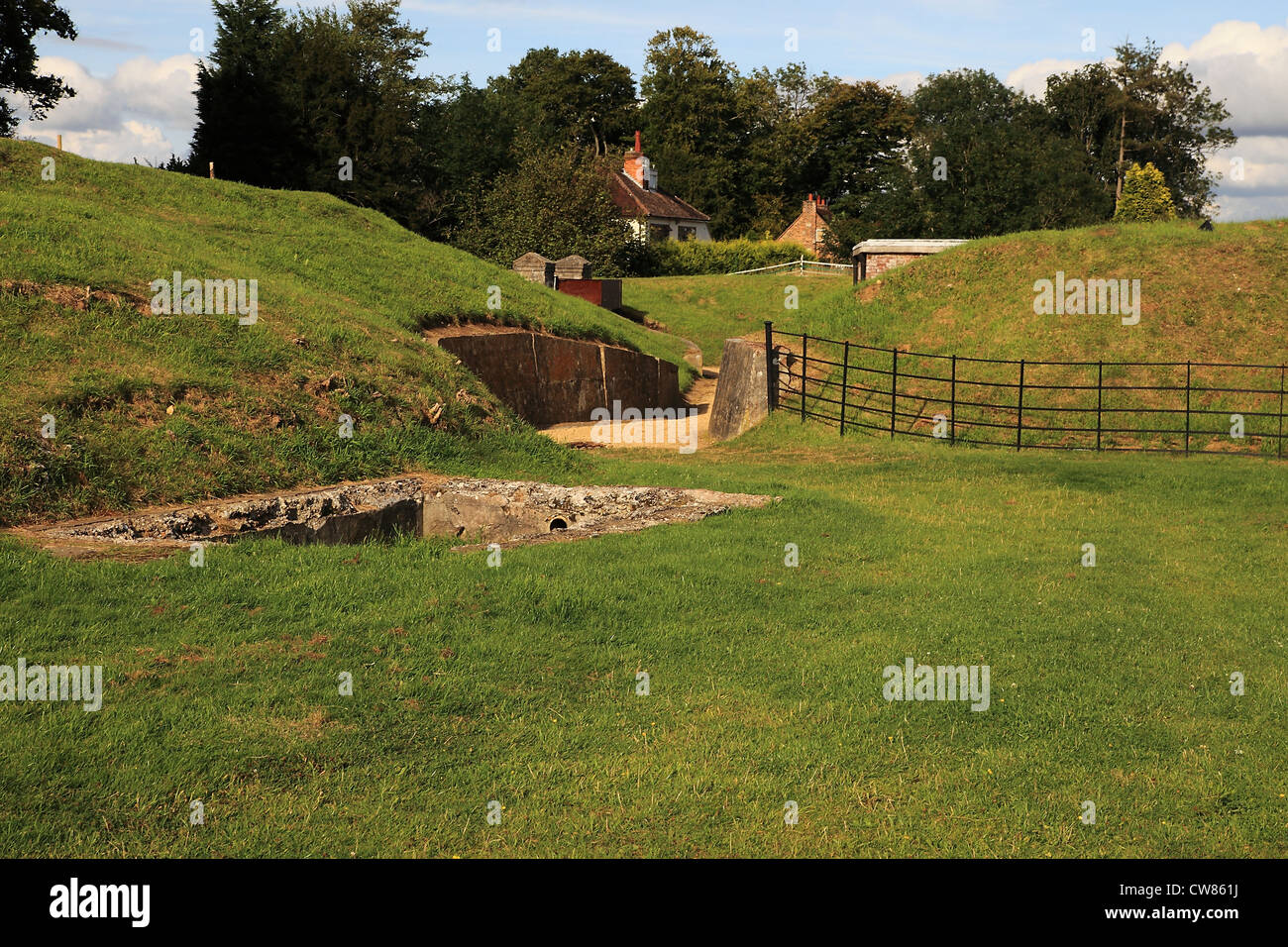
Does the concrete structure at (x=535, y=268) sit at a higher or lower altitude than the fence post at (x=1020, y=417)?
higher

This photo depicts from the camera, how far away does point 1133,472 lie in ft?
55.4

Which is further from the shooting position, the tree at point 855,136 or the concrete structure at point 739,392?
the tree at point 855,136

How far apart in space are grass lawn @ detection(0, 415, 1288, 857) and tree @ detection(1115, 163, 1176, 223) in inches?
1556

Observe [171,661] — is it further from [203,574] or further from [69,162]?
[69,162]

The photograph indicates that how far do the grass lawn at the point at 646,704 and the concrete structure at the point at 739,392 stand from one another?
1075cm

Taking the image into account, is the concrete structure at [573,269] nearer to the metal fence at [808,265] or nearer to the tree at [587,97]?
the metal fence at [808,265]

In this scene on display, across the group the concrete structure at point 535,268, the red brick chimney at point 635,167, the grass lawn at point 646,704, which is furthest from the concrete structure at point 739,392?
the red brick chimney at point 635,167

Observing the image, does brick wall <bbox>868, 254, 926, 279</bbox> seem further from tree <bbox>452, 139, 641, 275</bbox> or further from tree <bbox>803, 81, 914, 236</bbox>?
tree <bbox>803, 81, 914, 236</bbox>

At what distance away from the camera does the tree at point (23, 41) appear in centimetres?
3628

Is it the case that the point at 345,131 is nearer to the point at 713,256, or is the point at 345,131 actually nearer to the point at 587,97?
the point at 713,256

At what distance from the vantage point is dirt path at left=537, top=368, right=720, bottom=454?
72.4 feet

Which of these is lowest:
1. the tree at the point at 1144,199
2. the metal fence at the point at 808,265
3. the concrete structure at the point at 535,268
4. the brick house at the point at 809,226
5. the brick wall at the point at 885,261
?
the brick wall at the point at 885,261

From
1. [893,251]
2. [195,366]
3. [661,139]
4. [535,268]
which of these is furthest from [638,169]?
[195,366]

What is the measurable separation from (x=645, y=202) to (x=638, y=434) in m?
46.4
